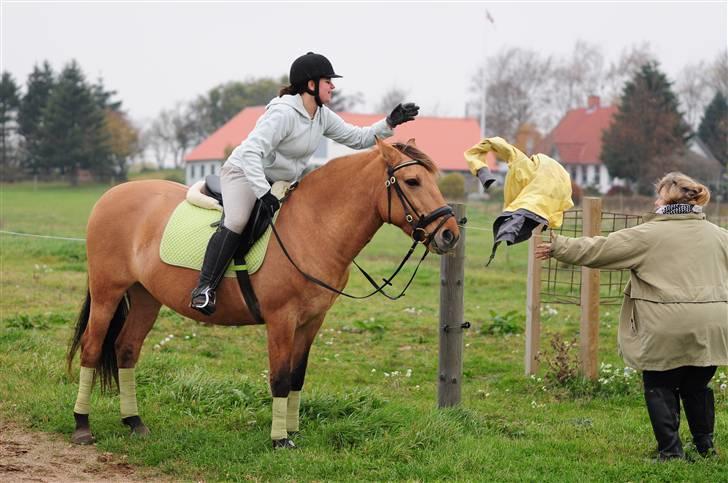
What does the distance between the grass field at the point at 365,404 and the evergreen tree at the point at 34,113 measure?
53928 mm

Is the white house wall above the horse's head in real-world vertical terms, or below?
above

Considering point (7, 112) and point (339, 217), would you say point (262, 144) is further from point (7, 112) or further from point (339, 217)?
point (7, 112)

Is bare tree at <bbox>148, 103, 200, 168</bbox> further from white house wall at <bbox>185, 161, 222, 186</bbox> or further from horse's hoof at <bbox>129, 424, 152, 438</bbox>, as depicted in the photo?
horse's hoof at <bbox>129, 424, 152, 438</bbox>

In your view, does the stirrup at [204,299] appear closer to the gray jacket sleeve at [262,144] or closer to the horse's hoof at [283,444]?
the gray jacket sleeve at [262,144]

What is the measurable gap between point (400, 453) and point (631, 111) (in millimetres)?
51280

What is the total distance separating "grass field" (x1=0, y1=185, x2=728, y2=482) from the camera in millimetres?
5766

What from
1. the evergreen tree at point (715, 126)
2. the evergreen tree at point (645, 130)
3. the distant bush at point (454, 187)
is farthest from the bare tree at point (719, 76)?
the distant bush at point (454, 187)

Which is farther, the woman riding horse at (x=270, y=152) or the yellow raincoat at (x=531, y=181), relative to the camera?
the woman riding horse at (x=270, y=152)

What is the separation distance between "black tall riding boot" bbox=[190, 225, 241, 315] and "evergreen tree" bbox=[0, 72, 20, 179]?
6406 centimetres

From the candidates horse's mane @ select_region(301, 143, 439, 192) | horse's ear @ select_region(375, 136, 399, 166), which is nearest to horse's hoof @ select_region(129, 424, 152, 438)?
horse's mane @ select_region(301, 143, 439, 192)

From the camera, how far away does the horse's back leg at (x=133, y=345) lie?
6773 mm

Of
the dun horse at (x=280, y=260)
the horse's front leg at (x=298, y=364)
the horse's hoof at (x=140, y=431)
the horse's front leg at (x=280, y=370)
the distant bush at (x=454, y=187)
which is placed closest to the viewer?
the dun horse at (x=280, y=260)

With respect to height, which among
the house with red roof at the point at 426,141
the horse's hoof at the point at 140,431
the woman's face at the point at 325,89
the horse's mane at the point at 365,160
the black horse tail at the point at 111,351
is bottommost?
the horse's hoof at the point at 140,431

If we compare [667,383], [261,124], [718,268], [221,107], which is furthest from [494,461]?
[221,107]
